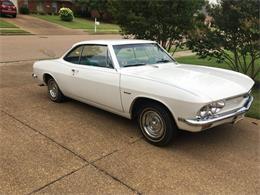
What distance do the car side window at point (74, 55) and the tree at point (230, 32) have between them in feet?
11.2

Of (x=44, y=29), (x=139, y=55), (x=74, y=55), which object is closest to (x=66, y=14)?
(x=44, y=29)

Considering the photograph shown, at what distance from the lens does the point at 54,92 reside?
605 centimetres

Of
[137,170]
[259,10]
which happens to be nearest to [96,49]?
[137,170]

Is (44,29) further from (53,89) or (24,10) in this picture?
(53,89)

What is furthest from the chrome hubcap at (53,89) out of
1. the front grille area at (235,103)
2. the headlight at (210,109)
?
the front grille area at (235,103)

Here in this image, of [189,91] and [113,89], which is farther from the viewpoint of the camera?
[113,89]

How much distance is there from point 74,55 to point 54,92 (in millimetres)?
1003

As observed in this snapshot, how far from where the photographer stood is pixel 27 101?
20.0 feet

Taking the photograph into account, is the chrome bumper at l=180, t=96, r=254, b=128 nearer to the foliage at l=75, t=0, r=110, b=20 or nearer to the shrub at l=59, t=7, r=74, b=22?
the shrub at l=59, t=7, r=74, b=22

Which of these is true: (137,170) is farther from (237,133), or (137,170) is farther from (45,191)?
(237,133)

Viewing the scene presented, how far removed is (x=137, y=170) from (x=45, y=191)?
1084mm

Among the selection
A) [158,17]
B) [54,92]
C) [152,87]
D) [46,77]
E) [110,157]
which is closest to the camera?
[110,157]

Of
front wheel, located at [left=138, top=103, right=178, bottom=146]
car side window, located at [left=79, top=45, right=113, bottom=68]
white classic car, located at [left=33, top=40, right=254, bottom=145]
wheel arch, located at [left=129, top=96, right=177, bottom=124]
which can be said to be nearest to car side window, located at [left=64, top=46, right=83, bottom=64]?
white classic car, located at [left=33, top=40, right=254, bottom=145]

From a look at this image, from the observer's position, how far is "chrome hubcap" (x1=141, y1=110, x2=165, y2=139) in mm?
4043
